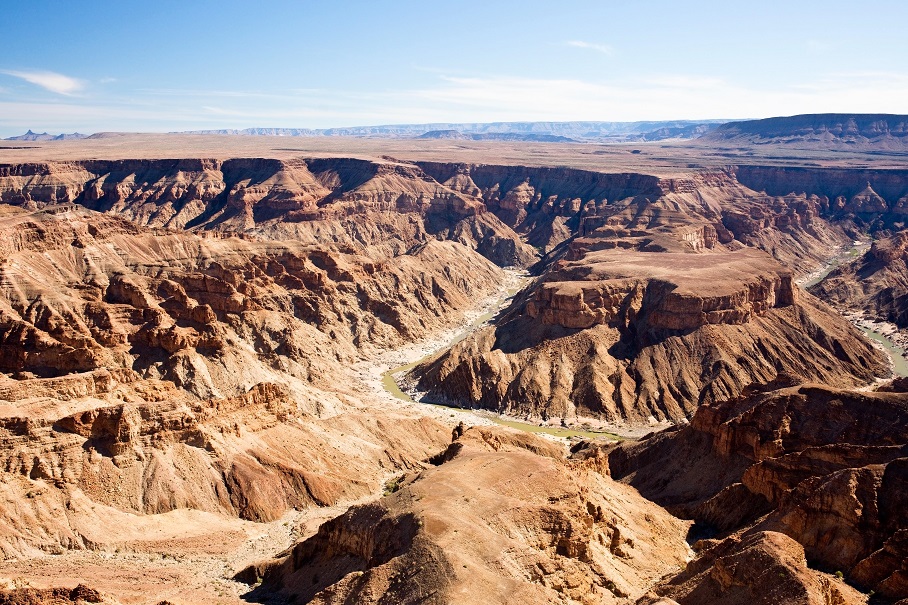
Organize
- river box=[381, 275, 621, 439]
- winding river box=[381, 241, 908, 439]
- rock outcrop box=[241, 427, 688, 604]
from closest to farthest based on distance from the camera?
rock outcrop box=[241, 427, 688, 604] < river box=[381, 275, 621, 439] < winding river box=[381, 241, 908, 439]

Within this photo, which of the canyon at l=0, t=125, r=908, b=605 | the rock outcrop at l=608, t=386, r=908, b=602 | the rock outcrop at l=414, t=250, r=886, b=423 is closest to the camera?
the canyon at l=0, t=125, r=908, b=605

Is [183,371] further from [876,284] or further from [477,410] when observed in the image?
[876,284]

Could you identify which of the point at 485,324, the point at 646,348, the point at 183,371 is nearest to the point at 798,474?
Result: the point at 646,348

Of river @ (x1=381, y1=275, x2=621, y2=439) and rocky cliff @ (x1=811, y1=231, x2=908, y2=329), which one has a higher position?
rocky cliff @ (x1=811, y1=231, x2=908, y2=329)

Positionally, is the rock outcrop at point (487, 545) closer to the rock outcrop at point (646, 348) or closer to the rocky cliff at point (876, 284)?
the rock outcrop at point (646, 348)

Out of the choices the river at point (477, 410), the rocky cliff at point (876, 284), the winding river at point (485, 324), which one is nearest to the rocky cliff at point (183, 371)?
the river at point (477, 410)

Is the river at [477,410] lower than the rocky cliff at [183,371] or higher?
lower

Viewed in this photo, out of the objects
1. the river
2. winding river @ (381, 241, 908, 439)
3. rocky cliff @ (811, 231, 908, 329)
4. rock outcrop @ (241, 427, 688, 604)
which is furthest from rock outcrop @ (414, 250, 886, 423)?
rock outcrop @ (241, 427, 688, 604)

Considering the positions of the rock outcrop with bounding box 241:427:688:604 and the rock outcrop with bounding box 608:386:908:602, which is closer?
the rock outcrop with bounding box 241:427:688:604

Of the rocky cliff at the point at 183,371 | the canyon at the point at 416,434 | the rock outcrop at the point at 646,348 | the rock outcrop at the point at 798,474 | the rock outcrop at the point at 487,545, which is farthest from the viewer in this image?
the rock outcrop at the point at 646,348

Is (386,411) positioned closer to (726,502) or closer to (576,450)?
(576,450)

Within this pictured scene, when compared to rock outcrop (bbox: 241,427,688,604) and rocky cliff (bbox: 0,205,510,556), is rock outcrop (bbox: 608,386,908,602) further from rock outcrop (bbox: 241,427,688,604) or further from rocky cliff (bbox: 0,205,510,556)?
rocky cliff (bbox: 0,205,510,556)
